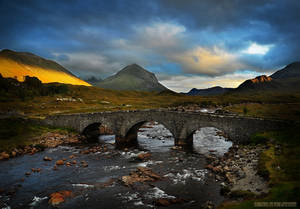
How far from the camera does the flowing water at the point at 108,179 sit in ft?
67.4

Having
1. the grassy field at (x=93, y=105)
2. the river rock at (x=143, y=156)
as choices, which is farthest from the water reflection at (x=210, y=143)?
the grassy field at (x=93, y=105)

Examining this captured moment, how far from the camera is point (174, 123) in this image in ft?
134

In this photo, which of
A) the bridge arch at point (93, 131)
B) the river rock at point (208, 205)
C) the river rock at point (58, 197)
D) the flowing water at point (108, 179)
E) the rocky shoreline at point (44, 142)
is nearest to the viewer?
the river rock at point (208, 205)

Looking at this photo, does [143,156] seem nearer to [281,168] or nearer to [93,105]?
[281,168]

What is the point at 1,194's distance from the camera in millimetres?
22469

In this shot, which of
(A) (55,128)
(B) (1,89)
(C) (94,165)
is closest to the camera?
(C) (94,165)

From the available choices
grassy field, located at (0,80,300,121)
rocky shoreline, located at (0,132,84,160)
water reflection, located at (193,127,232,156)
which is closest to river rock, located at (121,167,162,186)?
water reflection, located at (193,127,232,156)

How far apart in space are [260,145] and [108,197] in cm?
2023

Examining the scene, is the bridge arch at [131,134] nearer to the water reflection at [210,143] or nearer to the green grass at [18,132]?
the water reflection at [210,143]

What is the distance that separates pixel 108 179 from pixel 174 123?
18564 millimetres

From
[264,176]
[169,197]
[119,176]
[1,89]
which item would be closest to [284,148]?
[264,176]

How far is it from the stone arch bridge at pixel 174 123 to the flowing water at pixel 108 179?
399 centimetres

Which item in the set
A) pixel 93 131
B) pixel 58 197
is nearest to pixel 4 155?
pixel 58 197

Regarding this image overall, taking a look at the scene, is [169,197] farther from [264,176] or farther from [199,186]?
[264,176]
